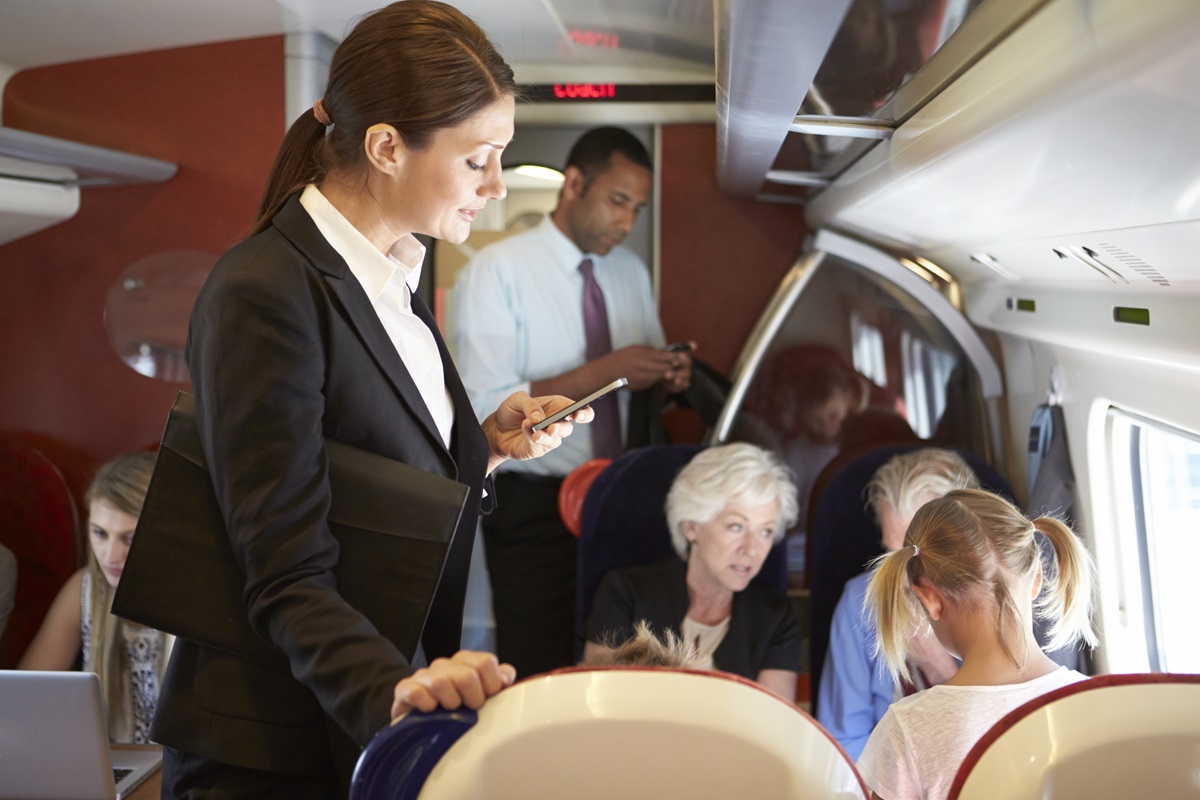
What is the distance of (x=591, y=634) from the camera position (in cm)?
273

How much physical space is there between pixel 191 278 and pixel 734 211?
1902 mm

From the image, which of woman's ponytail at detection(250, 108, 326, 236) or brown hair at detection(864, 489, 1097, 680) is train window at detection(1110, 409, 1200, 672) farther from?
A: woman's ponytail at detection(250, 108, 326, 236)

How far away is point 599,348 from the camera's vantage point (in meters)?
3.57

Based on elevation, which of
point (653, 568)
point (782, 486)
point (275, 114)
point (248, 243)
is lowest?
point (653, 568)

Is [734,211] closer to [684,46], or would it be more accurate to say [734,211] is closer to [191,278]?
[684,46]

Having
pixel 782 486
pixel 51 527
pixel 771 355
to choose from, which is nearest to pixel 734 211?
pixel 771 355

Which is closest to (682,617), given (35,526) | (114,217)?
(35,526)

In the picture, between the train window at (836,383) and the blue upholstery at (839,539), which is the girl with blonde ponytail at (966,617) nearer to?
the blue upholstery at (839,539)

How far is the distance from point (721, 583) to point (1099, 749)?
200 cm

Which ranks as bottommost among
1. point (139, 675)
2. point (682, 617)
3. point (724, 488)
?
point (139, 675)

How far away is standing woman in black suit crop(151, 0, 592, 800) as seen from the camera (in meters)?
1.08

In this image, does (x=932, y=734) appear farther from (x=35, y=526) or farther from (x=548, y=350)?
(x=35, y=526)

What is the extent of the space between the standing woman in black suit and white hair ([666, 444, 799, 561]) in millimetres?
1412

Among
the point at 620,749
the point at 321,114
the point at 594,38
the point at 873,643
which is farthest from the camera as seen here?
the point at 594,38
